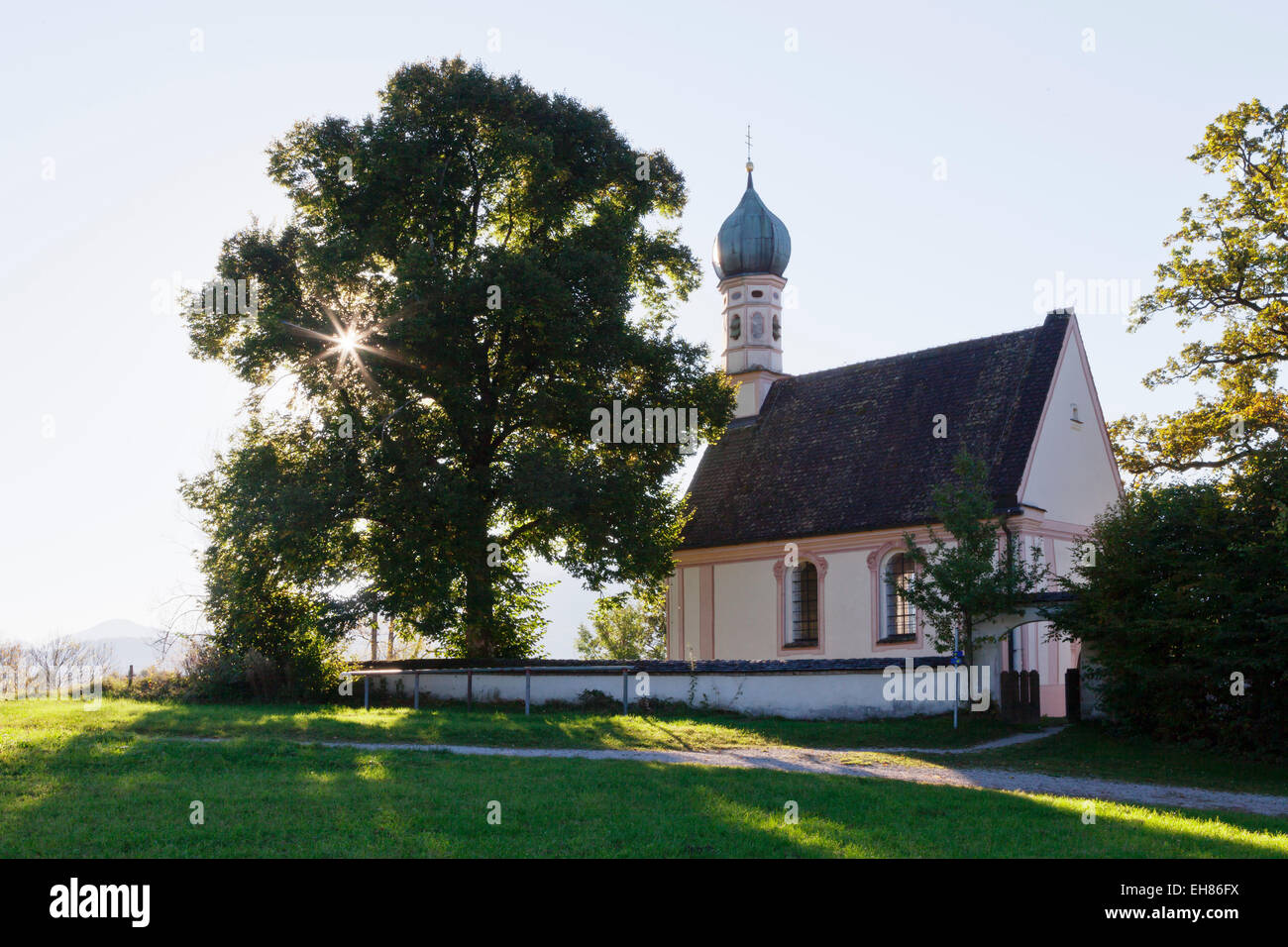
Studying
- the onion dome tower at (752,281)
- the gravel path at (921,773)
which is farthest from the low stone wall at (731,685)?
the onion dome tower at (752,281)

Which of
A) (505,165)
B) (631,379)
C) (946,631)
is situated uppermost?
(505,165)

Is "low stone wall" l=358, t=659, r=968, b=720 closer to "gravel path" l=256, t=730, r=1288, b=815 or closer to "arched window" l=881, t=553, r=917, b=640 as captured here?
"gravel path" l=256, t=730, r=1288, b=815

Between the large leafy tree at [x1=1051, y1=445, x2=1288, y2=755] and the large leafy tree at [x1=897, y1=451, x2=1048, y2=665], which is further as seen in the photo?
the large leafy tree at [x1=897, y1=451, x2=1048, y2=665]

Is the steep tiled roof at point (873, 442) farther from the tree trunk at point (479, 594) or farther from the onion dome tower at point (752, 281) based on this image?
the tree trunk at point (479, 594)

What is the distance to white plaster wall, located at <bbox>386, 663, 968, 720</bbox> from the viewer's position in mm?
24172

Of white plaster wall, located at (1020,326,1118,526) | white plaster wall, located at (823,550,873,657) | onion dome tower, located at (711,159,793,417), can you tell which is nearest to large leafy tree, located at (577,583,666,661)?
onion dome tower, located at (711,159,793,417)

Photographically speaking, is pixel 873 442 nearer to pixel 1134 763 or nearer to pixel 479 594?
pixel 479 594

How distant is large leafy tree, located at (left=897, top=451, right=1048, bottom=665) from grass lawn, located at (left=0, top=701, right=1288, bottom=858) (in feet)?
32.4

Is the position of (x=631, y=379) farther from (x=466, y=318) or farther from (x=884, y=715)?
(x=884, y=715)

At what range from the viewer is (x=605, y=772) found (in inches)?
559

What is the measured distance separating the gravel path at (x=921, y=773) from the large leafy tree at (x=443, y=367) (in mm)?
10454

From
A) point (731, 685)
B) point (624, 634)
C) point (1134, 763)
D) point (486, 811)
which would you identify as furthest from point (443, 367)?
point (624, 634)
